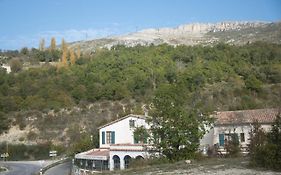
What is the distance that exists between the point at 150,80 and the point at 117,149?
31485 millimetres

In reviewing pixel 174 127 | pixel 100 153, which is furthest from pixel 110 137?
pixel 174 127

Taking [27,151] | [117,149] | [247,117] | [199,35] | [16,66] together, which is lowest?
[27,151]

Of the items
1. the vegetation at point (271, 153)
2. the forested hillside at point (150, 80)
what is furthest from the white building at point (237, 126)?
the forested hillside at point (150, 80)

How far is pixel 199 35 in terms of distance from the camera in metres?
146

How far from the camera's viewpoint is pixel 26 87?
62094 mm

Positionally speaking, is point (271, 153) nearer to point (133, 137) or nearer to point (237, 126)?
point (133, 137)

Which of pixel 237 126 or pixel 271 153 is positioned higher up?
pixel 237 126

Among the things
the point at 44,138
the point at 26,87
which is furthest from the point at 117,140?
the point at 26,87

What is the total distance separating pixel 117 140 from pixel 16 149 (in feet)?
81.0

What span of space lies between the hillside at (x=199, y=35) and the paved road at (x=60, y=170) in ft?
209

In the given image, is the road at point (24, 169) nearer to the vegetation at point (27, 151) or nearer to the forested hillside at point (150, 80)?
the vegetation at point (27, 151)

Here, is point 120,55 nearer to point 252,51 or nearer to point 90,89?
point 90,89

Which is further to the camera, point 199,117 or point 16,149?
point 16,149

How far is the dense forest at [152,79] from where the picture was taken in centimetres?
5378
